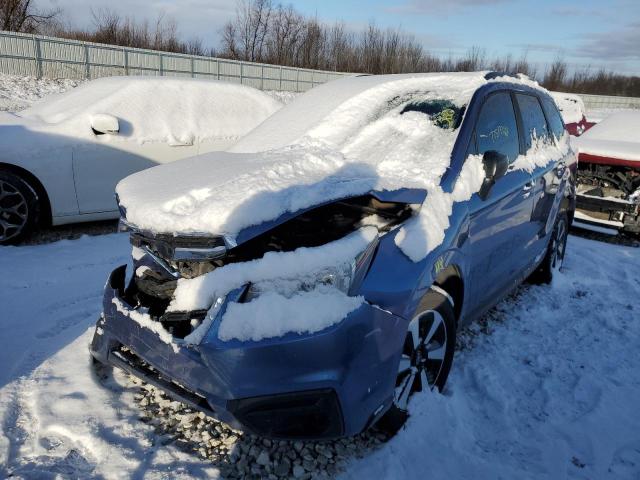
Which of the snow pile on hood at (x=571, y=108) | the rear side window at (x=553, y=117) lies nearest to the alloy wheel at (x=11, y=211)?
the rear side window at (x=553, y=117)

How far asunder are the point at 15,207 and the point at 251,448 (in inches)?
148

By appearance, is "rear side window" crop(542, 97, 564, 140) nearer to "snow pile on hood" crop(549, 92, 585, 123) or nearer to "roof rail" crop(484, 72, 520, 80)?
"roof rail" crop(484, 72, 520, 80)

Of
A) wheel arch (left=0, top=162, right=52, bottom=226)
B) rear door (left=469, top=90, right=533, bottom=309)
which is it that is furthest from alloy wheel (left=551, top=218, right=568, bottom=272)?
wheel arch (left=0, top=162, right=52, bottom=226)

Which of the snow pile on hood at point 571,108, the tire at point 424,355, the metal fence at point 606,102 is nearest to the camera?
the tire at point 424,355

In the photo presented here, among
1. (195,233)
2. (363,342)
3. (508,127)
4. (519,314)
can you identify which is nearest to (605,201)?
(519,314)

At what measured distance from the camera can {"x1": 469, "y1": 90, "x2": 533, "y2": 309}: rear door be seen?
2732 mm

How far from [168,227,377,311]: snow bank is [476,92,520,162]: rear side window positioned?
4.34 ft

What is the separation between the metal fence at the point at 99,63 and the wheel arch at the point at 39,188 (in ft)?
51.8

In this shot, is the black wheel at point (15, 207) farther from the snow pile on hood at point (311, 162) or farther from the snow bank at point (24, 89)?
the snow bank at point (24, 89)

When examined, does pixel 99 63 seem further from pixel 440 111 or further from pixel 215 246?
pixel 215 246

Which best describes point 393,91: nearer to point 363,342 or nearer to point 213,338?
point 363,342

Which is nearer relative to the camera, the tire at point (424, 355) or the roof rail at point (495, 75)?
the tire at point (424, 355)

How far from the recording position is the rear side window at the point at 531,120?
11.4ft

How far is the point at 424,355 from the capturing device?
247 centimetres
